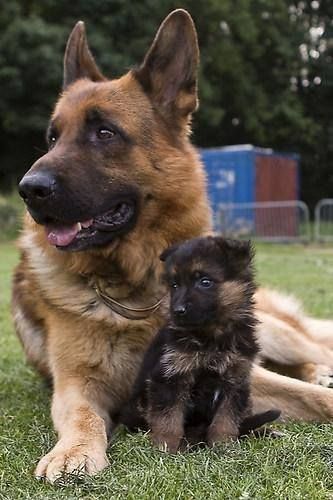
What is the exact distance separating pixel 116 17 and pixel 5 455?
26615 millimetres

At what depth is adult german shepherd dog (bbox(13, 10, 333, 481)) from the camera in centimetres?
332

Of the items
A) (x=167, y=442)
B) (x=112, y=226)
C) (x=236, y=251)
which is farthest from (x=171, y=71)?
(x=167, y=442)

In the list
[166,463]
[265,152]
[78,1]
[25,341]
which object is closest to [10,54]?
[78,1]

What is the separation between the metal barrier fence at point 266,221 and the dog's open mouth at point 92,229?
16.6m

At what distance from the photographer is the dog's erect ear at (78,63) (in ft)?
13.6

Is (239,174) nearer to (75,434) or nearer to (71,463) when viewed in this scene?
(75,434)

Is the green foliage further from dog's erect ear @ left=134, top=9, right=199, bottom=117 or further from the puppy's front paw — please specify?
the puppy's front paw

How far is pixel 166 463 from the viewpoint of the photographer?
2.55m

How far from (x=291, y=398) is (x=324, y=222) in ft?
58.5

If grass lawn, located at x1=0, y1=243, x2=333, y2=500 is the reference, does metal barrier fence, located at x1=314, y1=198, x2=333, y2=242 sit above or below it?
below

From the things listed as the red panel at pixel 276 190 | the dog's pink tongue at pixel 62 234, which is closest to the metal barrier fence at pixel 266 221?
the red panel at pixel 276 190

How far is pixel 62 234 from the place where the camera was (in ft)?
11.4

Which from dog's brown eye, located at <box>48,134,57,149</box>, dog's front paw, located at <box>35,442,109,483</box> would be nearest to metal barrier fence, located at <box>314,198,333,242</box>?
dog's brown eye, located at <box>48,134,57,149</box>

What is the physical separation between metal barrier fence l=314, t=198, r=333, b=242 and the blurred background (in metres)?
3.20
